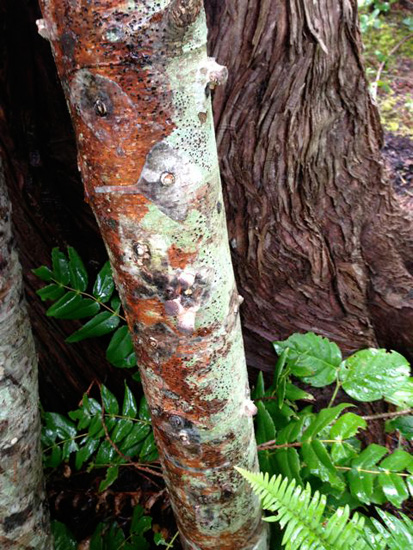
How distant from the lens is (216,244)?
3.57 feet

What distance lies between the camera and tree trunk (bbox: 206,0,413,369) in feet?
5.49

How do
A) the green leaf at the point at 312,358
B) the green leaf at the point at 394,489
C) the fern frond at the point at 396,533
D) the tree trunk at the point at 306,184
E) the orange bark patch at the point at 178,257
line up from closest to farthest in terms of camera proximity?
the orange bark patch at the point at 178,257 → the fern frond at the point at 396,533 → the green leaf at the point at 394,489 → the tree trunk at the point at 306,184 → the green leaf at the point at 312,358

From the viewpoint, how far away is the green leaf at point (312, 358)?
1825mm

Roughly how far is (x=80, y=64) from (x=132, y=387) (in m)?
1.81

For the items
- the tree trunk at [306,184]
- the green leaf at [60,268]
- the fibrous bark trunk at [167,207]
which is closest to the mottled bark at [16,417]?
the green leaf at [60,268]

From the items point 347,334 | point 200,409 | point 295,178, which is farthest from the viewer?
point 347,334

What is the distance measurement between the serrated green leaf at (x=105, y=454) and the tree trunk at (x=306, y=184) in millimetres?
670

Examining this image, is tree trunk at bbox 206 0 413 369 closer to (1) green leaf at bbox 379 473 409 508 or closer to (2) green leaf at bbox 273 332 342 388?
(2) green leaf at bbox 273 332 342 388

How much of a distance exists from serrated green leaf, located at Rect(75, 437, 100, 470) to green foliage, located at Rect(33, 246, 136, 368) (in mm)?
320

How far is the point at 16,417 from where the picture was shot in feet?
5.03

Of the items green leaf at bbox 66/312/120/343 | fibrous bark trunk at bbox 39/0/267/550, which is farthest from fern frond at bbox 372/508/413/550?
green leaf at bbox 66/312/120/343

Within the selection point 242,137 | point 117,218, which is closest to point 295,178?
point 242,137

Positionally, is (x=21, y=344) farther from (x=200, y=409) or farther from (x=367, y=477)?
(x=367, y=477)

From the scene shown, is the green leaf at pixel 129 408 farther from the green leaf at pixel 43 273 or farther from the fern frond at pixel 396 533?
the fern frond at pixel 396 533
